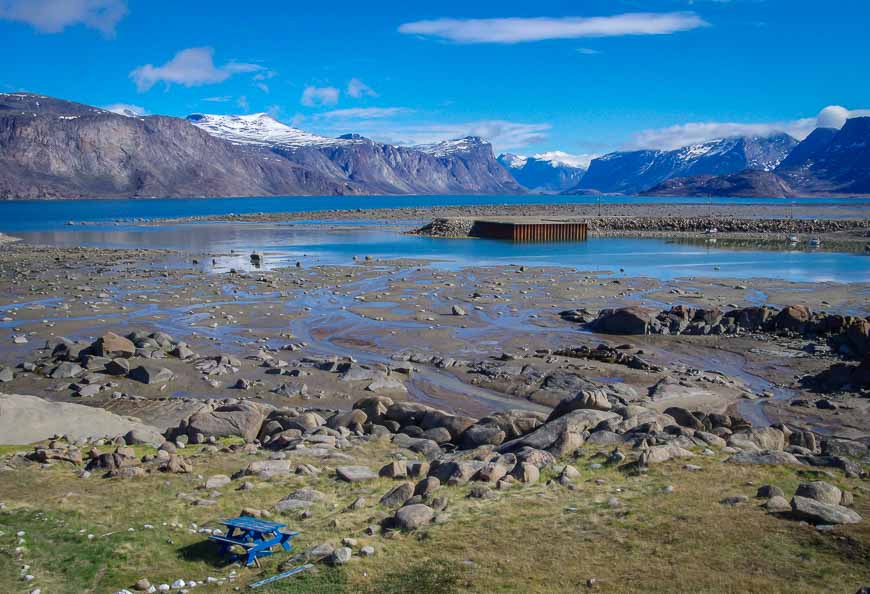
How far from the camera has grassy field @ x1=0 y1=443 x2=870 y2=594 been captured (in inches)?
387

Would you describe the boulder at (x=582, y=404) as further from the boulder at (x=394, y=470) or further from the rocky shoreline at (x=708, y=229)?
the rocky shoreline at (x=708, y=229)

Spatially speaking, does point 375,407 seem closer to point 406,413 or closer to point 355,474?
point 406,413

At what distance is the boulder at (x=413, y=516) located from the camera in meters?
11.8

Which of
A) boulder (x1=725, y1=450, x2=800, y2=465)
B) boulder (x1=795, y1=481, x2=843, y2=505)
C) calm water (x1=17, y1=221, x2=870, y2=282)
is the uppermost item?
calm water (x1=17, y1=221, x2=870, y2=282)

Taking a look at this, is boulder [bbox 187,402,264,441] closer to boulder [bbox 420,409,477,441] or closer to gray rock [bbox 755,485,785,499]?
boulder [bbox 420,409,477,441]

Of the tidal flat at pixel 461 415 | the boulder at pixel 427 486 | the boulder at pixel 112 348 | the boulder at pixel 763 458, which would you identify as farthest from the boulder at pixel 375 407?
the boulder at pixel 112 348

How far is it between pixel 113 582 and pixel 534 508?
262 inches

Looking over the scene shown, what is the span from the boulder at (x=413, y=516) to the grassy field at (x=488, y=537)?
0.95ft

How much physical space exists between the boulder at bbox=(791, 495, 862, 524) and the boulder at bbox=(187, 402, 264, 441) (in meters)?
12.3

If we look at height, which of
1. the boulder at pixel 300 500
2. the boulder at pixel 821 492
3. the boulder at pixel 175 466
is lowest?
the boulder at pixel 300 500

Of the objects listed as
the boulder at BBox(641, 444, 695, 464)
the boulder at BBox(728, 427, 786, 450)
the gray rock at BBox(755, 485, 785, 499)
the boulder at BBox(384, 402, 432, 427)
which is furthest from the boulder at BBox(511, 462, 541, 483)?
the boulder at BBox(384, 402, 432, 427)

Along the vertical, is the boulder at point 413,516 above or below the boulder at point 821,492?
below

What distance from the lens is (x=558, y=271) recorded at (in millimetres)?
55125

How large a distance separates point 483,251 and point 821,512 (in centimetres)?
6502
